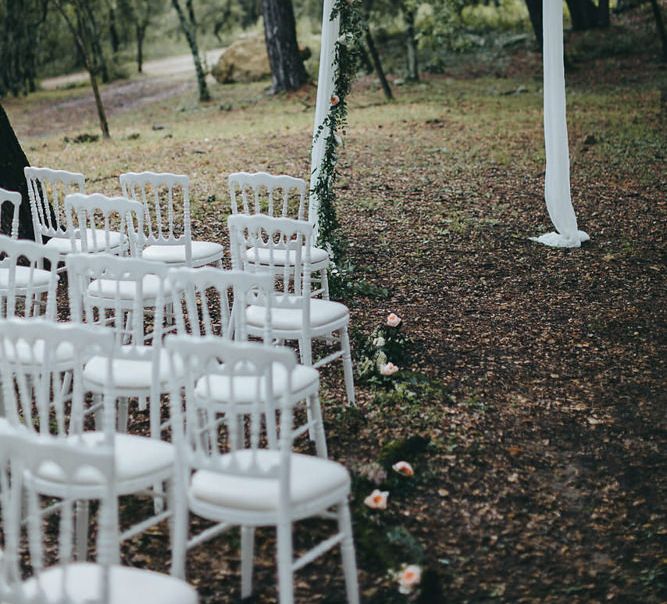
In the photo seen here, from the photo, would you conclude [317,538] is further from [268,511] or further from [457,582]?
[268,511]

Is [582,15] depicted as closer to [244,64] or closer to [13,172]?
[244,64]

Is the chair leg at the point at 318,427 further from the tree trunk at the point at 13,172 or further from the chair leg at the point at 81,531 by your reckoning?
the tree trunk at the point at 13,172

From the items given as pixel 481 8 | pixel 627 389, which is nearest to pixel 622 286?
pixel 627 389

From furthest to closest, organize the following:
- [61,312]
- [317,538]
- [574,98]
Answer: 1. [574,98]
2. [61,312]
3. [317,538]

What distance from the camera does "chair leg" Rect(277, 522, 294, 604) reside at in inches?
121

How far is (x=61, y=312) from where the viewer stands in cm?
735

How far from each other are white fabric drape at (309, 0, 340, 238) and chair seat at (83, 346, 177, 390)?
3.29 m

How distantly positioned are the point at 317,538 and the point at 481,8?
77.9ft

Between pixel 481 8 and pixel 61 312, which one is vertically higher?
pixel 481 8

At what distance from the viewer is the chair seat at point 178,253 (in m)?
6.49

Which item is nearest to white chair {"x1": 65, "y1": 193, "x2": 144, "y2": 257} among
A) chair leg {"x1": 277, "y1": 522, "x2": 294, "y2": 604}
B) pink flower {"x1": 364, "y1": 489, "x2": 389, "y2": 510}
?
pink flower {"x1": 364, "y1": 489, "x2": 389, "y2": 510}

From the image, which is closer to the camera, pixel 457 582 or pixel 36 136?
pixel 457 582

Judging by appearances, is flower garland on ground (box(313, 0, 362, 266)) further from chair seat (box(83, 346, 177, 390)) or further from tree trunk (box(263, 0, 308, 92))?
tree trunk (box(263, 0, 308, 92))

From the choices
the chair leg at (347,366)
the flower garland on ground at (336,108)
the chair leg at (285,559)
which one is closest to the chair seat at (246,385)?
the chair leg at (285,559)
